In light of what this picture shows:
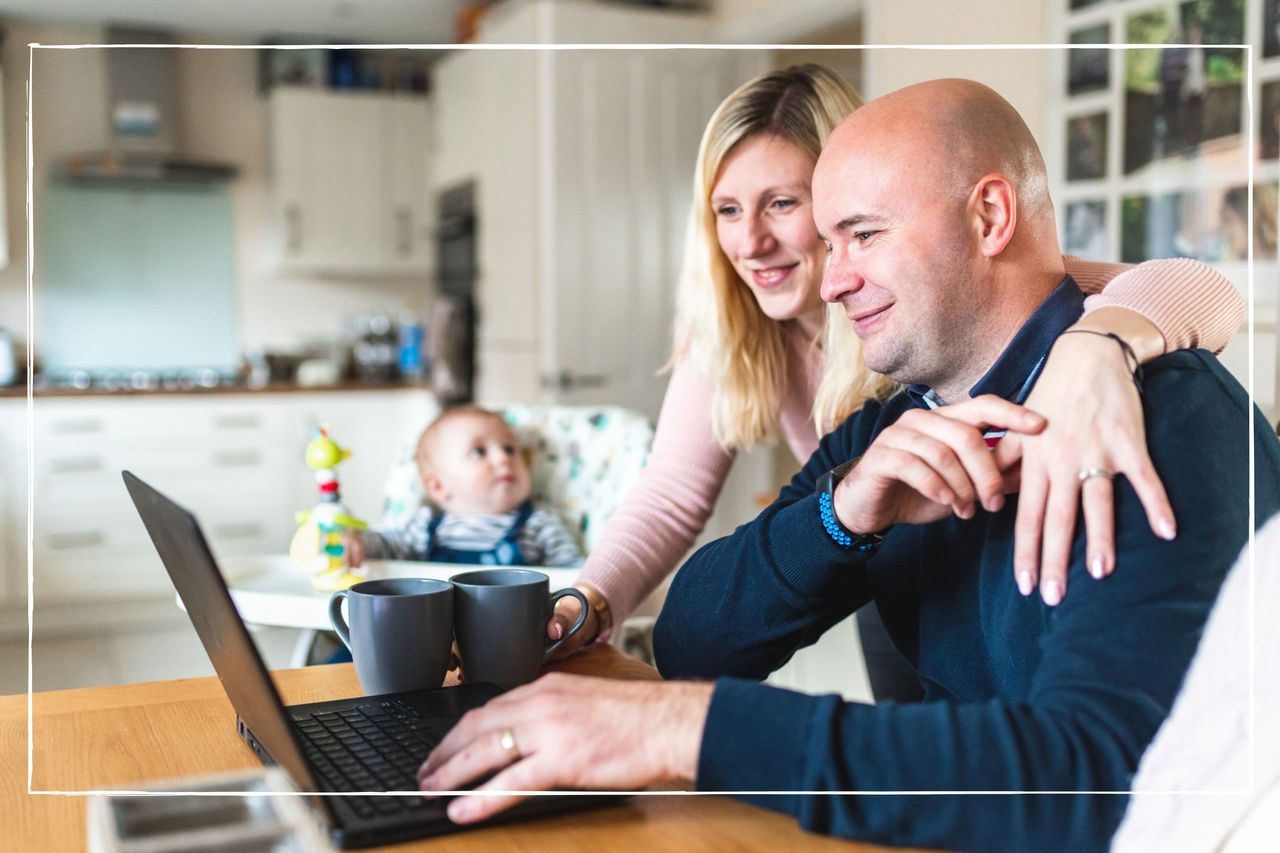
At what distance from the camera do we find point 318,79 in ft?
14.9

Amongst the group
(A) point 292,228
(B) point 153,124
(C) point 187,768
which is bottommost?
(C) point 187,768

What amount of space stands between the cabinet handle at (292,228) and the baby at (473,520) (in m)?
3.83

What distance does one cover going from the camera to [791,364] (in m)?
0.76

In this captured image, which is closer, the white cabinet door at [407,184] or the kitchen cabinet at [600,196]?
the kitchen cabinet at [600,196]

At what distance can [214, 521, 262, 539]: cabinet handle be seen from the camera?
657mm

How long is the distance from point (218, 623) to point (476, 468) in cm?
39

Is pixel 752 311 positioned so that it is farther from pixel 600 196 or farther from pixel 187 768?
pixel 187 768

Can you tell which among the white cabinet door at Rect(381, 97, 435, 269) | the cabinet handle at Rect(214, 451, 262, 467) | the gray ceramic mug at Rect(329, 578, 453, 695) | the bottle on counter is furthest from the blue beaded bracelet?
the white cabinet door at Rect(381, 97, 435, 269)

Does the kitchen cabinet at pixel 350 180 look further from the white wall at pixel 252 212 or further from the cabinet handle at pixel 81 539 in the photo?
the cabinet handle at pixel 81 539

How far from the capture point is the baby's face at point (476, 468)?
87cm

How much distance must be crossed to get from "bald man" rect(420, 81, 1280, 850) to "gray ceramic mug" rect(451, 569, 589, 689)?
0.38 feet

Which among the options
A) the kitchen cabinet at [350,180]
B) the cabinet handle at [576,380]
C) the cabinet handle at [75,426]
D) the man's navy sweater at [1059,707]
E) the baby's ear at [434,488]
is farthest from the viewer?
the kitchen cabinet at [350,180]

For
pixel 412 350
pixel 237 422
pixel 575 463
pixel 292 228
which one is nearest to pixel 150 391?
pixel 237 422

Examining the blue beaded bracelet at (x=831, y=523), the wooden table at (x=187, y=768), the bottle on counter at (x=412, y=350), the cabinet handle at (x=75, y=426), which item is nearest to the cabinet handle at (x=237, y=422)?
the cabinet handle at (x=75, y=426)
